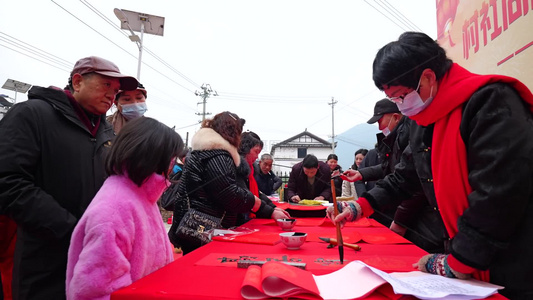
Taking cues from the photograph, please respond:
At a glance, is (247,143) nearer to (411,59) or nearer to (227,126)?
(227,126)

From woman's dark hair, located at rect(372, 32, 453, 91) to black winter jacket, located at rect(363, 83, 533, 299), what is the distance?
0.22 m

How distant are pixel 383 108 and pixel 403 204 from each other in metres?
1.07

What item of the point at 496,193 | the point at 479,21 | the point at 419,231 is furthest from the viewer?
the point at 479,21

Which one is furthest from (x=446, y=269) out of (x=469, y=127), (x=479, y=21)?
(x=479, y=21)

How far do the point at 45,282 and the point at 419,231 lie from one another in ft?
6.47

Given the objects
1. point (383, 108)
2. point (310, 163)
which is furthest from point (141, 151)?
point (310, 163)

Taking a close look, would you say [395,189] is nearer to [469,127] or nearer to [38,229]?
[469,127]

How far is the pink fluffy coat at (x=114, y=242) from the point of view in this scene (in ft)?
2.93

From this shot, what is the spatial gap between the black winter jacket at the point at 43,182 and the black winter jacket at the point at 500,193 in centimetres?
149

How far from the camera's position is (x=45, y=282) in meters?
1.30

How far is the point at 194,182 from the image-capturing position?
196 cm

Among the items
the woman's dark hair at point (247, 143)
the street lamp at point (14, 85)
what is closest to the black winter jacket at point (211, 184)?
the woman's dark hair at point (247, 143)

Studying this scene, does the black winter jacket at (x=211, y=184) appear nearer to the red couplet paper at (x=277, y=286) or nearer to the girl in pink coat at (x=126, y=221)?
the girl in pink coat at (x=126, y=221)

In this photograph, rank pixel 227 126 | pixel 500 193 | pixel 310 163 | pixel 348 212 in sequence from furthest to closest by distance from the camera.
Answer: pixel 310 163
pixel 227 126
pixel 348 212
pixel 500 193
